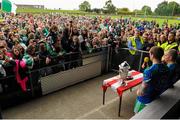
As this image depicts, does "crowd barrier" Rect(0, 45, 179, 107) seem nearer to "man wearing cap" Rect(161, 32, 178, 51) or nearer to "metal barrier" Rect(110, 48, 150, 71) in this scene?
"metal barrier" Rect(110, 48, 150, 71)

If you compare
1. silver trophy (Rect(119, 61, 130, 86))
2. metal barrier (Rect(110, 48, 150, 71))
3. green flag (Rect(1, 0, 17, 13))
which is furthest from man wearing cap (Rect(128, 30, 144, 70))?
green flag (Rect(1, 0, 17, 13))

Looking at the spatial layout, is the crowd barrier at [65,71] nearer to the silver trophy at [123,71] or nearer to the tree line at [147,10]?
the silver trophy at [123,71]

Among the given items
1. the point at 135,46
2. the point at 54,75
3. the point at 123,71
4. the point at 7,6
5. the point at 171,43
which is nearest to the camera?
the point at 123,71

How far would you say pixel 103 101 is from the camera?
4836 mm

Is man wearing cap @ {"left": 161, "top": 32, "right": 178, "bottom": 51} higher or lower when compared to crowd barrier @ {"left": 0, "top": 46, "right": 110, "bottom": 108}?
higher

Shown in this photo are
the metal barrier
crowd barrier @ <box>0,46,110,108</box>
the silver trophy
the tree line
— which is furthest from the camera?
the tree line

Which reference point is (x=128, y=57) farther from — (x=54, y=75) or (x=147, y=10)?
(x=147, y=10)

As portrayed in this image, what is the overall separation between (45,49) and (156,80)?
357cm

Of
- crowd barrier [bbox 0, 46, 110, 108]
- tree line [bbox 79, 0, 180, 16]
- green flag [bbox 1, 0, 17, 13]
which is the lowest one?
crowd barrier [bbox 0, 46, 110, 108]

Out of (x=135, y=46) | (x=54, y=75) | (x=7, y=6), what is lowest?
(x=54, y=75)

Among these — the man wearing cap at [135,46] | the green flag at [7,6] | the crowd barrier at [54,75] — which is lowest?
Result: the crowd barrier at [54,75]

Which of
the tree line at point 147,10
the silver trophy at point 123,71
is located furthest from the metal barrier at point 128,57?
the tree line at point 147,10

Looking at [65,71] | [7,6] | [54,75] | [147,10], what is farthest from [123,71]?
[147,10]

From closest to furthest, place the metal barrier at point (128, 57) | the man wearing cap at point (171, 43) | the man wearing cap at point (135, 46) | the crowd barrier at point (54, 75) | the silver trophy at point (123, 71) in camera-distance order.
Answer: the silver trophy at point (123, 71) < the crowd barrier at point (54, 75) < the man wearing cap at point (171, 43) < the metal barrier at point (128, 57) < the man wearing cap at point (135, 46)
